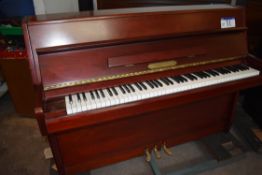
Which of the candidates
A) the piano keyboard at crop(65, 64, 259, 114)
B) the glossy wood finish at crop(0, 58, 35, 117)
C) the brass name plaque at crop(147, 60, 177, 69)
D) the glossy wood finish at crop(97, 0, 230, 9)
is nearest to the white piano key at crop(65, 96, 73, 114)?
the piano keyboard at crop(65, 64, 259, 114)

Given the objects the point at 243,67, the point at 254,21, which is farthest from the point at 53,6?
the point at 254,21

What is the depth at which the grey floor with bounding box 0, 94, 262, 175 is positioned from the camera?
63.3 inches

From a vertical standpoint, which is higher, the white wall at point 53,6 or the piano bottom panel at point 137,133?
the white wall at point 53,6

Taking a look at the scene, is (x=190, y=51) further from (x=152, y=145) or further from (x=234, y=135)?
(x=234, y=135)

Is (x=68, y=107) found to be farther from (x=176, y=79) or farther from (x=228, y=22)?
(x=228, y=22)

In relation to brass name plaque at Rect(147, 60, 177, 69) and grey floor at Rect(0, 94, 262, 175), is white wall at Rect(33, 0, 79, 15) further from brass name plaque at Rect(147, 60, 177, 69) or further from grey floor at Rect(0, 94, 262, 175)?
brass name plaque at Rect(147, 60, 177, 69)

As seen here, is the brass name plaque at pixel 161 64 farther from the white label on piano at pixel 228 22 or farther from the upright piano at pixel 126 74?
the white label on piano at pixel 228 22

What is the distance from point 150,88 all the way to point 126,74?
0.54ft

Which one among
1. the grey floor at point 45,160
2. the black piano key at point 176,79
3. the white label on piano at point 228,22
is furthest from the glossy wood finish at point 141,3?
the grey floor at point 45,160

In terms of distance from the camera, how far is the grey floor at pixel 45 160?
63.3 inches

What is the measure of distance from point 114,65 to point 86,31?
0.24 meters

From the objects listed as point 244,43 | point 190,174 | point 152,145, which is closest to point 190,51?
point 244,43

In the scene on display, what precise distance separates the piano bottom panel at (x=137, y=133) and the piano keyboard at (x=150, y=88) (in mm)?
316

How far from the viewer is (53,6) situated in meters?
2.45
